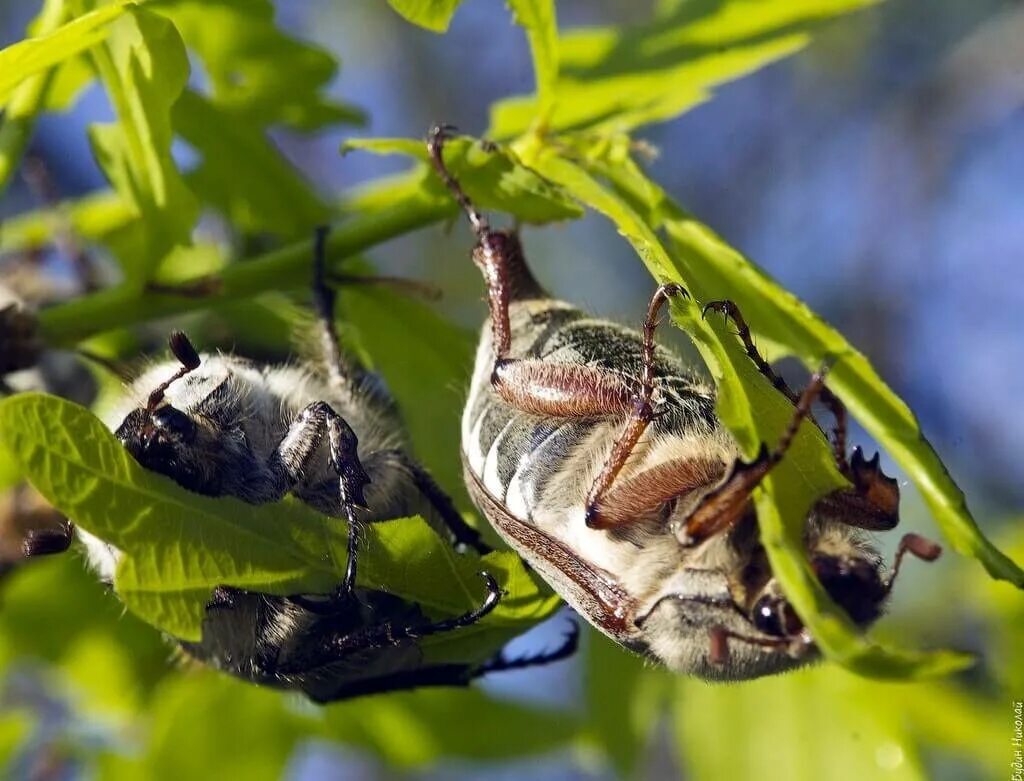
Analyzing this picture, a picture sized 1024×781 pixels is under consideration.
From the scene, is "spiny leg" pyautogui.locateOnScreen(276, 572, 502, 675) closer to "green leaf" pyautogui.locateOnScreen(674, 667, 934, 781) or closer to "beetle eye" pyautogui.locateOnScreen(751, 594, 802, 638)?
"beetle eye" pyautogui.locateOnScreen(751, 594, 802, 638)

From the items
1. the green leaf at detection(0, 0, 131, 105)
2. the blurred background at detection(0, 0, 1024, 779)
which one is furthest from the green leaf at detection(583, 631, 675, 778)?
the green leaf at detection(0, 0, 131, 105)

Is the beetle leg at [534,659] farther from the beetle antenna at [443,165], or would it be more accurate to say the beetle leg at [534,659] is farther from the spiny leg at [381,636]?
the beetle antenna at [443,165]

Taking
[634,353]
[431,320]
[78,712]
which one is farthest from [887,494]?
[78,712]

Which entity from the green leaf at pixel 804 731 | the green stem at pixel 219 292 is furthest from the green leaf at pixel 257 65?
the green leaf at pixel 804 731

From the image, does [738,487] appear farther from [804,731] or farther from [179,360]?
[179,360]

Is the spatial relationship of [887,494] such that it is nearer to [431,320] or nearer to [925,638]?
[431,320]

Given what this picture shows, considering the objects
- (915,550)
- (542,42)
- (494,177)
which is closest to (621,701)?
(915,550)
